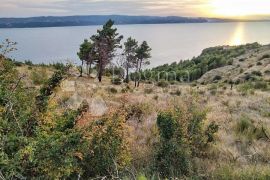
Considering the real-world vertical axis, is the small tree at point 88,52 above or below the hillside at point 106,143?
below

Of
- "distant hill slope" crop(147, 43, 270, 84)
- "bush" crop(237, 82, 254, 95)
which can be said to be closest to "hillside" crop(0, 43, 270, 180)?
"bush" crop(237, 82, 254, 95)

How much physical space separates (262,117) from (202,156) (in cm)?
631

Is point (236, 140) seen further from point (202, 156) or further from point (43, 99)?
point (43, 99)

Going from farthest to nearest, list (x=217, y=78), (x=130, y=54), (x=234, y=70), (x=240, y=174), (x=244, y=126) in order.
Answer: (x=130, y=54) → (x=234, y=70) → (x=217, y=78) → (x=244, y=126) → (x=240, y=174)

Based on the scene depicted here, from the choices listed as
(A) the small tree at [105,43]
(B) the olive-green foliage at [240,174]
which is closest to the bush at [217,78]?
(A) the small tree at [105,43]

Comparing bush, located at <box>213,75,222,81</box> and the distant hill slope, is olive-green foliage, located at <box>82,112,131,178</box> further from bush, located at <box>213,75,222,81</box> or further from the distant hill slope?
bush, located at <box>213,75,222,81</box>

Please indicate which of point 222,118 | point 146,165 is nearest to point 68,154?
point 146,165

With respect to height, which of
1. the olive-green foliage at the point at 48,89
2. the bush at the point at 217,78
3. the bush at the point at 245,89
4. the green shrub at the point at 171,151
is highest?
the olive-green foliage at the point at 48,89

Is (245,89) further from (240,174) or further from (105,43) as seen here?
(105,43)

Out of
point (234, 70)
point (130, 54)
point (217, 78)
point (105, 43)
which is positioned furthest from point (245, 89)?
point (130, 54)

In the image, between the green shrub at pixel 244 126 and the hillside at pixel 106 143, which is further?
the green shrub at pixel 244 126

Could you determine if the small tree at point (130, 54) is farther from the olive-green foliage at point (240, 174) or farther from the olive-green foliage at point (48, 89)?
the olive-green foliage at point (240, 174)

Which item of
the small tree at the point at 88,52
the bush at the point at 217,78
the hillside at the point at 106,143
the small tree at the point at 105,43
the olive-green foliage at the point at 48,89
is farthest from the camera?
the small tree at the point at 88,52

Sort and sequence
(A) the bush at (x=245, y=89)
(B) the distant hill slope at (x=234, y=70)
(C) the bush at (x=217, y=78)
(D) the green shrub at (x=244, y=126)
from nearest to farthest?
(D) the green shrub at (x=244, y=126)
(A) the bush at (x=245, y=89)
(B) the distant hill slope at (x=234, y=70)
(C) the bush at (x=217, y=78)
